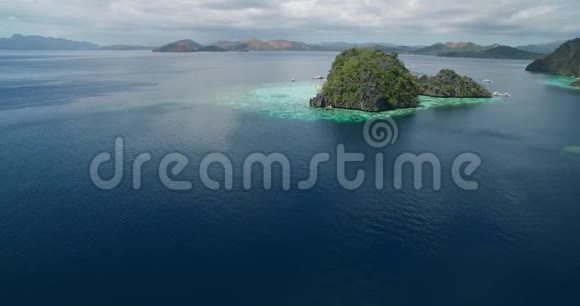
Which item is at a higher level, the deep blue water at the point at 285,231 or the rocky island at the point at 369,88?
the rocky island at the point at 369,88

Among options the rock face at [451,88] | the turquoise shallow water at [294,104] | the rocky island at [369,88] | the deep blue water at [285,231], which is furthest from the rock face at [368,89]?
the deep blue water at [285,231]

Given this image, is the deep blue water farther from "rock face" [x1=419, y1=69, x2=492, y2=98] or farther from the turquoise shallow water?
"rock face" [x1=419, y1=69, x2=492, y2=98]

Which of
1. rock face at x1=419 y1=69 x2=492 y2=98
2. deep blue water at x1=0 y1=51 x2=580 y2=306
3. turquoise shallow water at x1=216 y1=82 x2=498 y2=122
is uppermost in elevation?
rock face at x1=419 y1=69 x2=492 y2=98

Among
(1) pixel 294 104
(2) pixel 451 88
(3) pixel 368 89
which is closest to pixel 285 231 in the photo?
(3) pixel 368 89

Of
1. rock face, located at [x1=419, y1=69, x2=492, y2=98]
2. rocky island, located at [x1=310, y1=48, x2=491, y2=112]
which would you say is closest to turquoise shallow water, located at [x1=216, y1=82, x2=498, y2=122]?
rocky island, located at [x1=310, y1=48, x2=491, y2=112]

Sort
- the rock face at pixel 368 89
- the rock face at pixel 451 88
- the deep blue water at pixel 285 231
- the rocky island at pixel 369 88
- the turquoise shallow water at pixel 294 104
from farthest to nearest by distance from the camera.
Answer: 1. the rock face at pixel 451 88
2. the rocky island at pixel 369 88
3. the rock face at pixel 368 89
4. the turquoise shallow water at pixel 294 104
5. the deep blue water at pixel 285 231

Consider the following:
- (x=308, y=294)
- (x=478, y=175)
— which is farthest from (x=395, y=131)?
(x=308, y=294)

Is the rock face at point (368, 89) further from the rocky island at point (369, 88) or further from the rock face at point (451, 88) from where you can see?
the rock face at point (451, 88)
